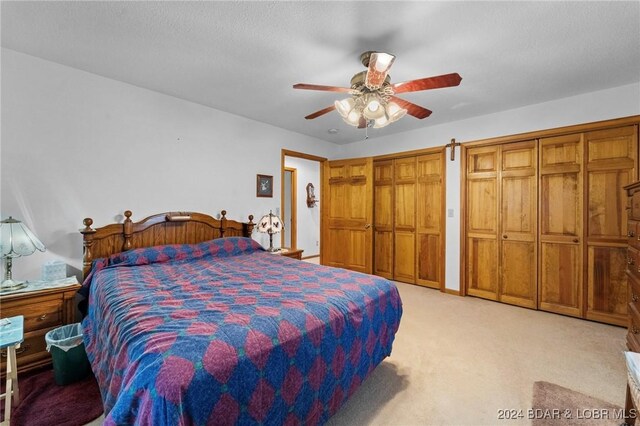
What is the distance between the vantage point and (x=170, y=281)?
200 centimetres

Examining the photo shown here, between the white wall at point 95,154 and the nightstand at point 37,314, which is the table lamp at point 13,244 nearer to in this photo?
the nightstand at point 37,314

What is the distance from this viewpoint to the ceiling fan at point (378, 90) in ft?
5.99

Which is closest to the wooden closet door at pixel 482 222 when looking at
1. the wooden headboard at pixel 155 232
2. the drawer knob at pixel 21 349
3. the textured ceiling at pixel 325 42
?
the textured ceiling at pixel 325 42

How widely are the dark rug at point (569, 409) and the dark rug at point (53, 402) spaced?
263 centimetres

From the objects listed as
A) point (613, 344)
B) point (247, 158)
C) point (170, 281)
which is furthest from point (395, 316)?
point (247, 158)

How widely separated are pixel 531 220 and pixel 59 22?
4759 mm

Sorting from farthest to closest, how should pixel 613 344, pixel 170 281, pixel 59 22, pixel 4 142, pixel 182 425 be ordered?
pixel 613 344 < pixel 4 142 < pixel 170 281 < pixel 59 22 < pixel 182 425

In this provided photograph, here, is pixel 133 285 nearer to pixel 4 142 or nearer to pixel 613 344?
pixel 4 142

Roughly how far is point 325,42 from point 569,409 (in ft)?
9.41

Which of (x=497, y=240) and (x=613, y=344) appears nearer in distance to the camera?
(x=613, y=344)

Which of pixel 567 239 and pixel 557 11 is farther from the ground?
pixel 557 11

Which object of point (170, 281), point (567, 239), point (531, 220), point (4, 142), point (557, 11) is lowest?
point (170, 281)

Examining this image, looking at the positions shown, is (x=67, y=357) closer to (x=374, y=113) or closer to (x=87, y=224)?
(x=87, y=224)

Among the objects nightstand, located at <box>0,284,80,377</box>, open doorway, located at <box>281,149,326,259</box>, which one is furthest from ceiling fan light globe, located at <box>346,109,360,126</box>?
open doorway, located at <box>281,149,326,259</box>
